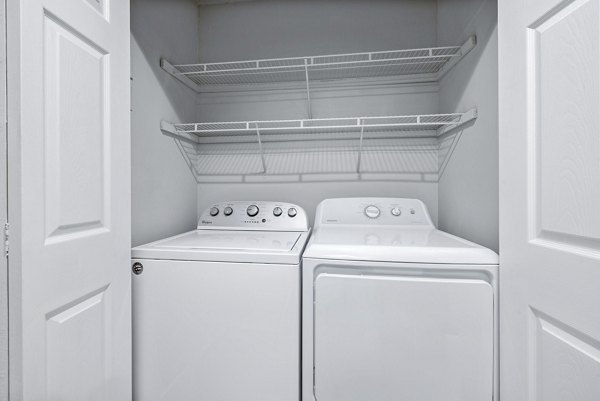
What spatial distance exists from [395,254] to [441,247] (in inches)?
7.7

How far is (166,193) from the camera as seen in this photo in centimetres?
167

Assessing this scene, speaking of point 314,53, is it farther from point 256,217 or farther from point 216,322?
point 216,322

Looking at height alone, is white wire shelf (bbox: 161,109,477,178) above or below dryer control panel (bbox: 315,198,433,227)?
above

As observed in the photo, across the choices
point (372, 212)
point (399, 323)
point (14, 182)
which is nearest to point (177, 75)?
point (14, 182)

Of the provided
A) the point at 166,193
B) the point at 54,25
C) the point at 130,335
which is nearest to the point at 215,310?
the point at 130,335

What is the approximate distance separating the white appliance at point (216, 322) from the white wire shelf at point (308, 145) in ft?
2.96

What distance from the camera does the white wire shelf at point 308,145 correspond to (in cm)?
189

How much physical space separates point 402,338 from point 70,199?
3.93ft

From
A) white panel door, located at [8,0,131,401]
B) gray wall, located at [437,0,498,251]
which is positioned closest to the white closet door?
gray wall, located at [437,0,498,251]

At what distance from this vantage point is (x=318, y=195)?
6.55ft

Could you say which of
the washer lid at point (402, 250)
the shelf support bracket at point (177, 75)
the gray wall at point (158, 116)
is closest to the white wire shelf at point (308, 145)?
the gray wall at point (158, 116)

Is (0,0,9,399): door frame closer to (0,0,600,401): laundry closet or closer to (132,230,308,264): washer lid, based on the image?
(0,0,600,401): laundry closet

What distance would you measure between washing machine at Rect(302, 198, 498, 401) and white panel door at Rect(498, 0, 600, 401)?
8 cm

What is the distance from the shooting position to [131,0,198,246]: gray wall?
143cm
